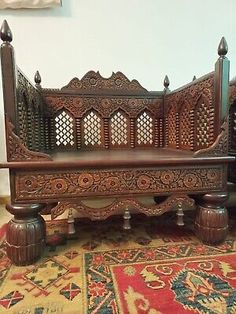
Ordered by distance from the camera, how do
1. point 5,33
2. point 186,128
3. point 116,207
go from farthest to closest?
point 186,128 → point 116,207 → point 5,33

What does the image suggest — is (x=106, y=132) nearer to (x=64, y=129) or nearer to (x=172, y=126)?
(x=64, y=129)

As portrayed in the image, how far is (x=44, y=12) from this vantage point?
5.65 feet

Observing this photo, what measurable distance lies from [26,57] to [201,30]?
54.6 inches

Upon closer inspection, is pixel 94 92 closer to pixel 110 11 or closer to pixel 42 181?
pixel 110 11

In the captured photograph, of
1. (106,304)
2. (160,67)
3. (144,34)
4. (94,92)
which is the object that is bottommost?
(106,304)

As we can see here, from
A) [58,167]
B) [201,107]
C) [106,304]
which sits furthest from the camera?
[201,107]

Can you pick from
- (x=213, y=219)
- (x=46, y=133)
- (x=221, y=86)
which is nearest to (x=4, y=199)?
(x=46, y=133)

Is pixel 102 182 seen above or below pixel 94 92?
below

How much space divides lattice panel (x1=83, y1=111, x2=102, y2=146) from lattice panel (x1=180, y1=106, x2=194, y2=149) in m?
0.57

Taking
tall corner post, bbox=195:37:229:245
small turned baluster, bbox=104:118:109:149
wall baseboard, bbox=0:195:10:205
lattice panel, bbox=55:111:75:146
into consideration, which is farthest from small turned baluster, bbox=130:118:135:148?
wall baseboard, bbox=0:195:10:205

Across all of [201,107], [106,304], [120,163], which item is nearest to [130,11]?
[201,107]

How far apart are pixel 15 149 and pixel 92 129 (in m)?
0.76

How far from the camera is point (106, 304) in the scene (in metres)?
0.78

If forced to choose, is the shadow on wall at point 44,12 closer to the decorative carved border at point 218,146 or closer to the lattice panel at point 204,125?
the lattice panel at point 204,125
